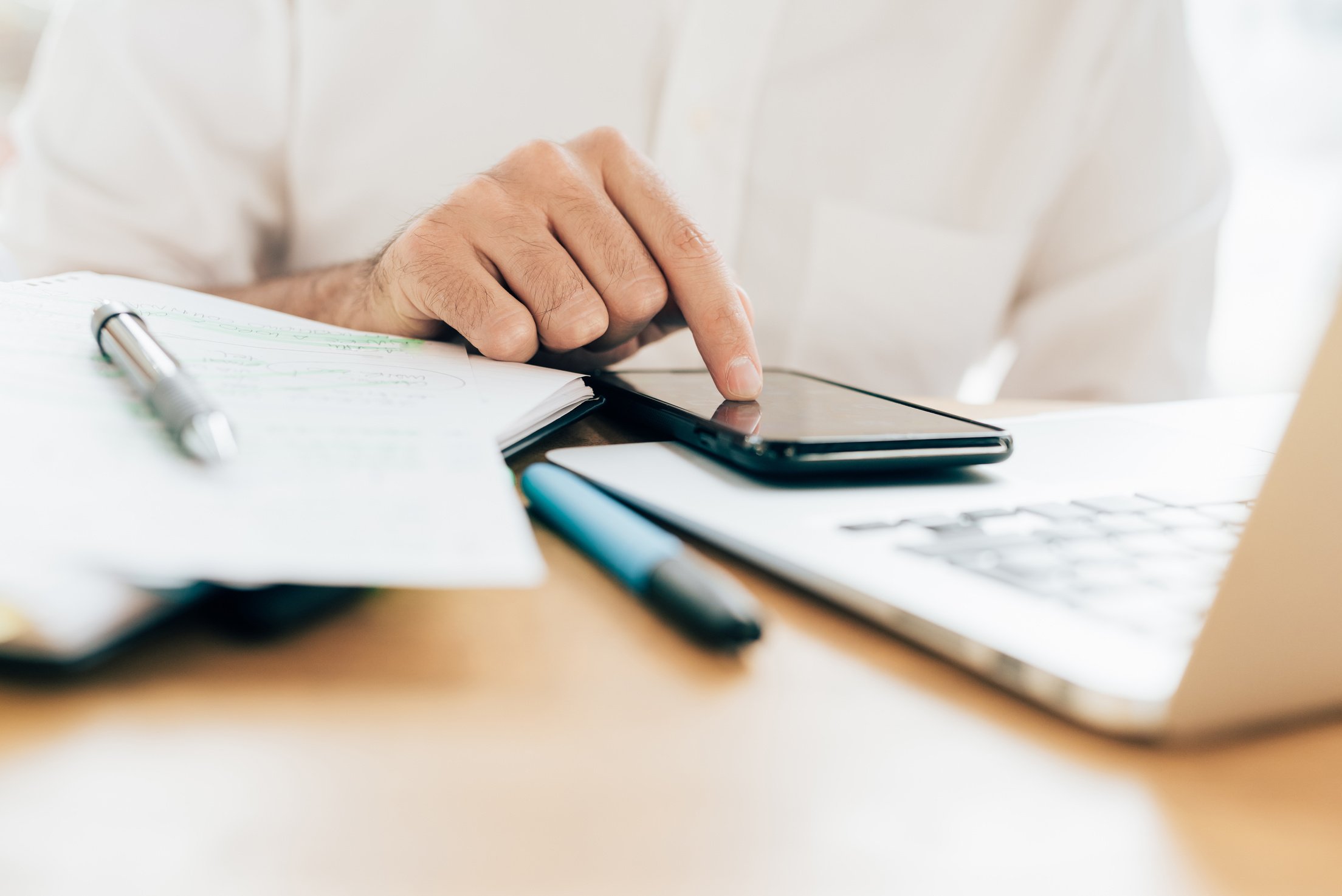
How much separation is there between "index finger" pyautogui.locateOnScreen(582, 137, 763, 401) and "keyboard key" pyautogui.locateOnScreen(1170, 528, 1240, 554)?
0.18 m

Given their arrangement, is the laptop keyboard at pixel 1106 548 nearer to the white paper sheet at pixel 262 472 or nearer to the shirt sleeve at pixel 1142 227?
the white paper sheet at pixel 262 472

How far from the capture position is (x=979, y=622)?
19cm

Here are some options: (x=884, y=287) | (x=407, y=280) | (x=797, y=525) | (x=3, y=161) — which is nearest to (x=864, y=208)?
(x=884, y=287)

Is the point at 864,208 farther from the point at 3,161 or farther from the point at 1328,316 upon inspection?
the point at 3,161

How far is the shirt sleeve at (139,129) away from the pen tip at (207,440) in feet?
2.07

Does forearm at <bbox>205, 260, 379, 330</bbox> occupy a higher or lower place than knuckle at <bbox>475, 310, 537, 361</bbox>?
lower

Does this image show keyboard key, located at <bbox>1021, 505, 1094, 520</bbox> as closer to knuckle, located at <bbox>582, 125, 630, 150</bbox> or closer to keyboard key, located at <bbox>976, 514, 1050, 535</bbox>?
keyboard key, located at <bbox>976, 514, 1050, 535</bbox>

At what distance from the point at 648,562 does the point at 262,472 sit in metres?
0.10

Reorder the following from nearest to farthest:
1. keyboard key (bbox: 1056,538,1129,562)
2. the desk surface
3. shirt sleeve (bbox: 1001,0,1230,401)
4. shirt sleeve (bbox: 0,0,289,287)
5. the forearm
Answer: the desk surface, keyboard key (bbox: 1056,538,1129,562), the forearm, shirt sleeve (bbox: 0,0,289,287), shirt sleeve (bbox: 1001,0,1230,401)

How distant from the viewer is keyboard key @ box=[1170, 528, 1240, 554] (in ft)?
0.79

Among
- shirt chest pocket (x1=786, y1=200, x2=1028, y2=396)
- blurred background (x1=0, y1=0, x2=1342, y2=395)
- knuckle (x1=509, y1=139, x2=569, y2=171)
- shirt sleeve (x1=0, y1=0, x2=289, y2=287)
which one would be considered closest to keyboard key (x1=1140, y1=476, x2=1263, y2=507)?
knuckle (x1=509, y1=139, x2=569, y2=171)

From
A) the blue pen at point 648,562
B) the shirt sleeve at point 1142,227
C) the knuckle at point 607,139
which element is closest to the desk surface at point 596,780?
the blue pen at point 648,562

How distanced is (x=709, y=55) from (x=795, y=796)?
0.71 meters

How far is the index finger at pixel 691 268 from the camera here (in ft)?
1.22
